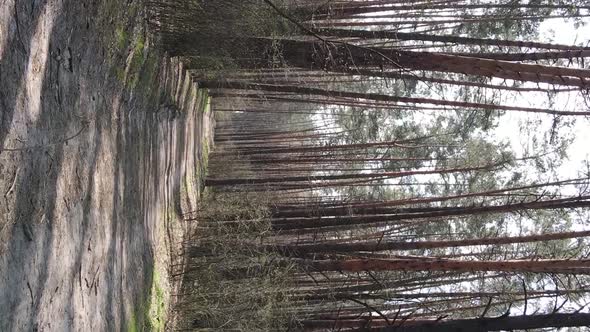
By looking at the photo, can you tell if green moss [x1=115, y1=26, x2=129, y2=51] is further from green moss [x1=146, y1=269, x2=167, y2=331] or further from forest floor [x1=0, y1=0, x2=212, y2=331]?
green moss [x1=146, y1=269, x2=167, y2=331]

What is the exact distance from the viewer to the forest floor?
14.2 feet

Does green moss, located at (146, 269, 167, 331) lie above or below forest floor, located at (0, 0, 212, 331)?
below

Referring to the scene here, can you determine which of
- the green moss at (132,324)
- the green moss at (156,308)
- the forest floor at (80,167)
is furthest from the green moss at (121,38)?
the green moss at (156,308)

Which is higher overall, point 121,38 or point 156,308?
point 121,38

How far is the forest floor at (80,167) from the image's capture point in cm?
434

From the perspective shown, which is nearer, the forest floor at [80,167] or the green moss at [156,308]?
the forest floor at [80,167]

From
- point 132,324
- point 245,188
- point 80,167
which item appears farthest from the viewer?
point 245,188

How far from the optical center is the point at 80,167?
563 cm

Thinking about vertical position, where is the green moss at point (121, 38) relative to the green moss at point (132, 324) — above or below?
above

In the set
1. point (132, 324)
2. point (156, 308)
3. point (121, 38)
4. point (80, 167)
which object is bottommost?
point (156, 308)

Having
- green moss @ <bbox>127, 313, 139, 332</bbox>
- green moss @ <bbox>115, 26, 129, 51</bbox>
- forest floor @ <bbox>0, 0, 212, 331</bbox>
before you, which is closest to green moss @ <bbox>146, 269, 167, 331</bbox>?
forest floor @ <bbox>0, 0, 212, 331</bbox>

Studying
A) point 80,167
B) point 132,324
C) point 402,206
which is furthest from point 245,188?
point 80,167

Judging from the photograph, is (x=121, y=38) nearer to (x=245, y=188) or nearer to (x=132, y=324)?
(x=132, y=324)

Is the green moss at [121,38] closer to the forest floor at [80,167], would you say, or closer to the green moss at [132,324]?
the forest floor at [80,167]
